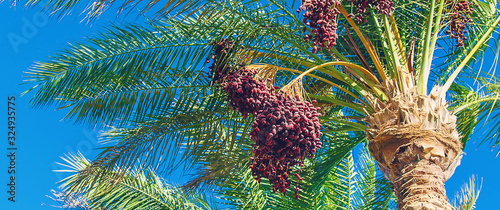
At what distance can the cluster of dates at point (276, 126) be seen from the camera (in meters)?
3.31

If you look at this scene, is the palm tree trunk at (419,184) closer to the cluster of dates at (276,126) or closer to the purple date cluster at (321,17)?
the cluster of dates at (276,126)

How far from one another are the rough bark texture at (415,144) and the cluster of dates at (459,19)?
0.97 m

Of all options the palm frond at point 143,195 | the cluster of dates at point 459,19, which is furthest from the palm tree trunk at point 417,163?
the palm frond at point 143,195

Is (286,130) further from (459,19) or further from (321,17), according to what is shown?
(459,19)

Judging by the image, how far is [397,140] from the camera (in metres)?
4.13

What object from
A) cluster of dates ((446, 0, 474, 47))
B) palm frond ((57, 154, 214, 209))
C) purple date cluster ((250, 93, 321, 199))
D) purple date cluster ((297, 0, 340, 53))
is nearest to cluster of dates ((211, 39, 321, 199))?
purple date cluster ((250, 93, 321, 199))

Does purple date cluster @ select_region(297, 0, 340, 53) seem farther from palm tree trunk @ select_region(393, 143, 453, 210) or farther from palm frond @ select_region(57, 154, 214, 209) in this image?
palm frond @ select_region(57, 154, 214, 209)

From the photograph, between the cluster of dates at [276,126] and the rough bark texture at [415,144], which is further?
the rough bark texture at [415,144]

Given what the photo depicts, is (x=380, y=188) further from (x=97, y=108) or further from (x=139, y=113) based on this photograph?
(x=97, y=108)

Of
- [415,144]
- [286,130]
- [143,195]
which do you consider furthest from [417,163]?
[143,195]

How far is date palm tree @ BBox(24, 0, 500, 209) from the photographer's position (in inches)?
164

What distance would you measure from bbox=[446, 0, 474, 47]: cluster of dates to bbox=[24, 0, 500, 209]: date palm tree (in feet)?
0.13

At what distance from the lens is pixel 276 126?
10.8 feet

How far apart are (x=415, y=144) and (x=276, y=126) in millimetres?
1374
